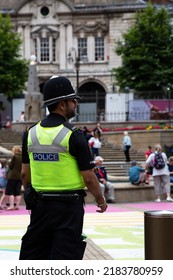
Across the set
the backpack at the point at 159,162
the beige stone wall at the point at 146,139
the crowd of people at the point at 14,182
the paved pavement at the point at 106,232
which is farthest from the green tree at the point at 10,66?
the crowd of people at the point at 14,182

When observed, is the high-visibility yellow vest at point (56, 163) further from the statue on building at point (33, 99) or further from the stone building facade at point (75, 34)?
the stone building facade at point (75, 34)

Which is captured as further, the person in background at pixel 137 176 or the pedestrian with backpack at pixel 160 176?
the person in background at pixel 137 176

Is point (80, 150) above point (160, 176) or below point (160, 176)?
above

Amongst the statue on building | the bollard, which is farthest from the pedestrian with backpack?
the statue on building

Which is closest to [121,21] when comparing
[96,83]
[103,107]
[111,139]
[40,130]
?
[96,83]

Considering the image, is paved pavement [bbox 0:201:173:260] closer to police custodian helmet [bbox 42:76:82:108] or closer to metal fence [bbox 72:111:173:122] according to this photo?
police custodian helmet [bbox 42:76:82:108]

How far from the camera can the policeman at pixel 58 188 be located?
6648 millimetres

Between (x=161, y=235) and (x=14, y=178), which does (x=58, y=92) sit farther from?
(x=14, y=178)

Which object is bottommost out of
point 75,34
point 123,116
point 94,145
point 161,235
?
point 94,145

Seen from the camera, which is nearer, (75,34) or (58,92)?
(58,92)

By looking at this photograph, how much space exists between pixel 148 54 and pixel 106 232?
46921mm

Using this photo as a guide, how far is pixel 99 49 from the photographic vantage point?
255 ft

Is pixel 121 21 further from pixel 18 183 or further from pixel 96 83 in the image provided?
pixel 18 183

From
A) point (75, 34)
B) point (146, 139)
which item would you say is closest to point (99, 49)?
point (75, 34)
